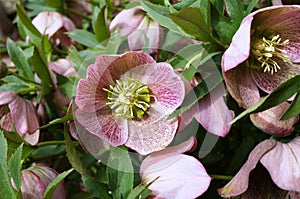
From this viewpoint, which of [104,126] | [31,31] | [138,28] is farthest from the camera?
[31,31]

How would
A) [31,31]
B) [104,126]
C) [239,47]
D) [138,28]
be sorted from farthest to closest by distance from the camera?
[31,31]
[138,28]
[104,126]
[239,47]

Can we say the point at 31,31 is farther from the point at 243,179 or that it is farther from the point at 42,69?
the point at 243,179

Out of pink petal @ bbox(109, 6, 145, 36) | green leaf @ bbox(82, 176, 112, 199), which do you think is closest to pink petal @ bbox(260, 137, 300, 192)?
green leaf @ bbox(82, 176, 112, 199)

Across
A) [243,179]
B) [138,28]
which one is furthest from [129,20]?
[243,179]

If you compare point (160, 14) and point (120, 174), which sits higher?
point (160, 14)

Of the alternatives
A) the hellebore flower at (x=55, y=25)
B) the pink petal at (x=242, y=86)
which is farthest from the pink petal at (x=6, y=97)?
the pink petal at (x=242, y=86)

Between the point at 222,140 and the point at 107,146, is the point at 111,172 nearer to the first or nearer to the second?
the point at 107,146

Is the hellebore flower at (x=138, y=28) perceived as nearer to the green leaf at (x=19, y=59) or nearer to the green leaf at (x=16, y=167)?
the green leaf at (x=19, y=59)

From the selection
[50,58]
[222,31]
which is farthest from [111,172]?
[50,58]
